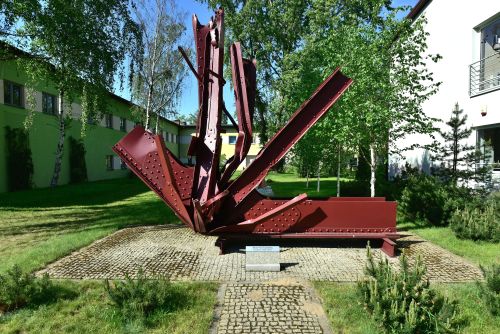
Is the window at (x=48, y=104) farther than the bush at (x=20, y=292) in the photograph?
Yes

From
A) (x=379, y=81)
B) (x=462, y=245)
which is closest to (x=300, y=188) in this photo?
(x=379, y=81)

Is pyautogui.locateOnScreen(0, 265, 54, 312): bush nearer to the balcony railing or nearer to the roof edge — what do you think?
the balcony railing

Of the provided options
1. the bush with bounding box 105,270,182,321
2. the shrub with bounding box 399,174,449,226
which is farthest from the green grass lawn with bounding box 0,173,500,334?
the shrub with bounding box 399,174,449,226

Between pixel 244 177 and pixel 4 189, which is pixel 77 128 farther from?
pixel 244 177

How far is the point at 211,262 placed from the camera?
21.6 feet

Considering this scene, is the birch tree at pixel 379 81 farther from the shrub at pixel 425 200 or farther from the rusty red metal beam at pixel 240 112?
the rusty red metal beam at pixel 240 112

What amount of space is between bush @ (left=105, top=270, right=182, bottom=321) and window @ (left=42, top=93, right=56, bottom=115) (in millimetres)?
19955

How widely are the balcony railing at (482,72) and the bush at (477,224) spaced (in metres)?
5.15

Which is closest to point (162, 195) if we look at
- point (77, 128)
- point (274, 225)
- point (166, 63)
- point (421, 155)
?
point (274, 225)

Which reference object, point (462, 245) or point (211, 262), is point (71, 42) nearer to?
point (211, 262)

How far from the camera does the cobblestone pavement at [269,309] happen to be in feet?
13.3

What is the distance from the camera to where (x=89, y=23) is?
11578mm

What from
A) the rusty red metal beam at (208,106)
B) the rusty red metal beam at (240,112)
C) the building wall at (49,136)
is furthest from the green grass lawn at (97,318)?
the building wall at (49,136)

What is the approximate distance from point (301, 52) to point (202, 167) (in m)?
18.4
